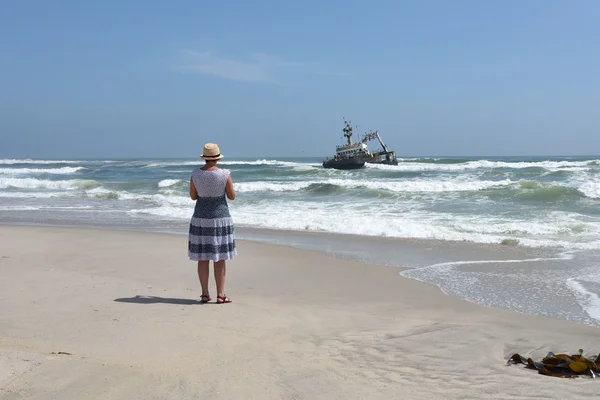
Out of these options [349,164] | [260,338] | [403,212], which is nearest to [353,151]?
[349,164]

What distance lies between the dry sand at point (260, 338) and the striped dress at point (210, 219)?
50 centimetres

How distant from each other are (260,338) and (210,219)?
1.50 m

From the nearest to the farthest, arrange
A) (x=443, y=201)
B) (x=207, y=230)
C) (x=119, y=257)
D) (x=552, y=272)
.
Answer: (x=207, y=230)
(x=552, y=272)
(x=119, y=257)
(x=443, y=201)

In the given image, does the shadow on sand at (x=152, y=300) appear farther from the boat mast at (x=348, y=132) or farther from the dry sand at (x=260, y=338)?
the boat mast at (x=348, y=132)

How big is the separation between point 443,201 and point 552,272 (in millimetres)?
10935

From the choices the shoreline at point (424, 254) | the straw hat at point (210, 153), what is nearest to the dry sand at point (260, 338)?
the shoreline at point (424, 254)

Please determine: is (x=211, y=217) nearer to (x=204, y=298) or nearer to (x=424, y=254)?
(x=204, y=298)

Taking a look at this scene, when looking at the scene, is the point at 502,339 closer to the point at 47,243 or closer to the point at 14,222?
the point at 47,243

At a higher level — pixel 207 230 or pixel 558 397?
pixel 207 230

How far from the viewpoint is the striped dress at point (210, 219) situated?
202 inches

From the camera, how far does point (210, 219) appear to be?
5.16m

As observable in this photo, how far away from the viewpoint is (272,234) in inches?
457

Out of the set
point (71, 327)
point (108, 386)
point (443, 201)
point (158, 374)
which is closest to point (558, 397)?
point (158, 374)

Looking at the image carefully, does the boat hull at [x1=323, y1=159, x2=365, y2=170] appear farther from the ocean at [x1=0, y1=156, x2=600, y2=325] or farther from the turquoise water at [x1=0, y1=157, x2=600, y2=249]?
the ocean at [x1=0, y1=156, x2=600, y2=325]
